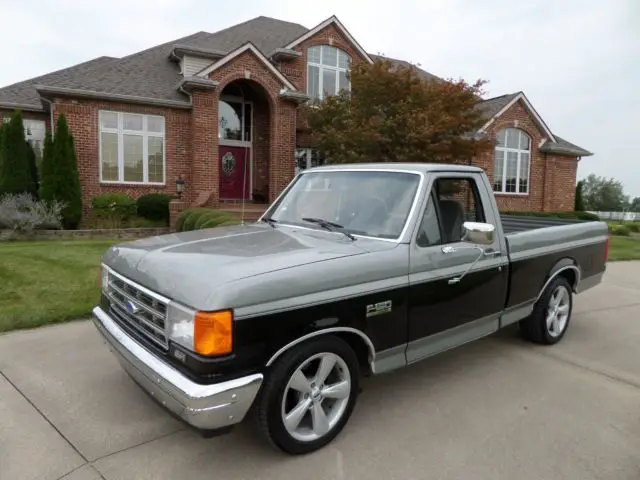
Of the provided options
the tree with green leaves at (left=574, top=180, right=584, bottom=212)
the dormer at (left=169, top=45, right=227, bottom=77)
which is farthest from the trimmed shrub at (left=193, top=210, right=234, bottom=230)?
the tree with green leaves at (left=574, top=180, right=584, bottom=212)

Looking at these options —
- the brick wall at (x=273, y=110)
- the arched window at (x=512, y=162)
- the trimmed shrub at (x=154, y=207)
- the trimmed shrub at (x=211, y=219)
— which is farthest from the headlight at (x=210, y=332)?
the arched window at (x=512, y=162)

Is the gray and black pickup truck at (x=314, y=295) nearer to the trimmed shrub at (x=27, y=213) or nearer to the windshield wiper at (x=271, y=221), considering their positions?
the windshield wiper at (x=271, y=221)

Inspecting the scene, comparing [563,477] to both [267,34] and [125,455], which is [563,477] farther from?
[267,34]

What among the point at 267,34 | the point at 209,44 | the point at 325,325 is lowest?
the point at 325,325

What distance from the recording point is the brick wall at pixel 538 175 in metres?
21.4

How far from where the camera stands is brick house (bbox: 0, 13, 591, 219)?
1466cm

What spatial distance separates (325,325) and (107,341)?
1.57 metres

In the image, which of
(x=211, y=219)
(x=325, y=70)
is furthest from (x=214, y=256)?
(x=325, y=70)

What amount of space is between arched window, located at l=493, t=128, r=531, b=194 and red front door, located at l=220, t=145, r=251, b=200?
11.3m

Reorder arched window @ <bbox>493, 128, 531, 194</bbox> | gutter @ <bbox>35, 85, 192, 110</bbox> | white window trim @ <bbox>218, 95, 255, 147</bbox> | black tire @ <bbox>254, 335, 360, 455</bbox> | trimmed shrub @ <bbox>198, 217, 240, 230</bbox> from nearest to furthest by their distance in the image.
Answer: black tire @ <bbox>254, 335, 360, 455</bbox>
trimmed shrub @ <bbox>198, 217, 240, 230</bbox>
gutter @ <bbox>35, 85, 192, 110</bbox>
white window trim @ <bbox>218, 95, 255, 147</bbox>
arched window @ <bbox>493, 128, 531, 194</bbox>

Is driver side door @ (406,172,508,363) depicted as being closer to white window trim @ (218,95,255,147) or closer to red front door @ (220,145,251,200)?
red front door @ (220,145,251,200)

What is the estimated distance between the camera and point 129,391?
3.75 metres

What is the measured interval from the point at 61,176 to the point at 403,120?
983 centimetres

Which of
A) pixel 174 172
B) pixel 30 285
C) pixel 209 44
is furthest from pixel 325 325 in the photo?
pixel 209 44
